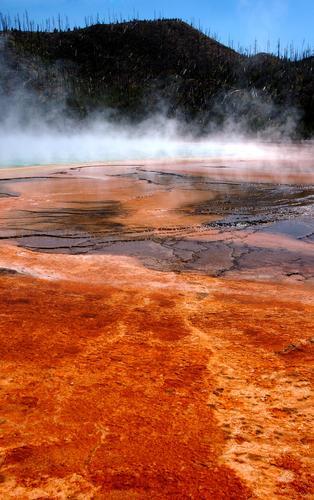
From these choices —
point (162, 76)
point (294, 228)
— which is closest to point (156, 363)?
point (294, 228)

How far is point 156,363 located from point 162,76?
54.3m

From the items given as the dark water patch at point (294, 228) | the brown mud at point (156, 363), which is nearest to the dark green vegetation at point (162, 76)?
the dark water patch at point (294, 228)

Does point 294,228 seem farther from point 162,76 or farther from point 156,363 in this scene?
point 162,76

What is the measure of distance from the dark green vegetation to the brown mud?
27.8 metres

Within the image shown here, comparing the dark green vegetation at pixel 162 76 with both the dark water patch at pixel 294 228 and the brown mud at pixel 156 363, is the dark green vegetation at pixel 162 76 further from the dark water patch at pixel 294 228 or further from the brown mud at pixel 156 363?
the brown mud at pixel 156 363

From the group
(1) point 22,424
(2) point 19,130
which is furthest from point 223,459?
(2) point 19,130

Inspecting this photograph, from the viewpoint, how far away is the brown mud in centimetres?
111

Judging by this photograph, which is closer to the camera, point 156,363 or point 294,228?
point 156,363

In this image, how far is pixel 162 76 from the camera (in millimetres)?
51750

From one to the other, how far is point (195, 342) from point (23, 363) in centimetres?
69

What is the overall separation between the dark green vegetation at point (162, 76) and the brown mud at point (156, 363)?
2784 centimetres

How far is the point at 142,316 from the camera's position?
2.11 metres

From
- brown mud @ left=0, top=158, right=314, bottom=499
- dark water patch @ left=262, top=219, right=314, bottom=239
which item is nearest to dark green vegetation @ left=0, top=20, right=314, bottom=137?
dark water patch @ left=262, top=219, right=314, bottom=239

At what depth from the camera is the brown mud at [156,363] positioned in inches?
43.8
